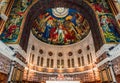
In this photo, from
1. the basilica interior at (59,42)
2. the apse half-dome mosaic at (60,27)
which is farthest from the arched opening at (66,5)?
the apse half-dome mosaic at (60,27)

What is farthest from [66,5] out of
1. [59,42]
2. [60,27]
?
[59,42]

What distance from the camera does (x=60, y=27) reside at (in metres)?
23.1

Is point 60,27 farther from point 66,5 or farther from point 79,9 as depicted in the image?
point 79,9

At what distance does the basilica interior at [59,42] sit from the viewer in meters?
10.9

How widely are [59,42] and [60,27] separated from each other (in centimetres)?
298

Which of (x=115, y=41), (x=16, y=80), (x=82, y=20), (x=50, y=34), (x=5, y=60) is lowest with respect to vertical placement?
(x=16, y=80)

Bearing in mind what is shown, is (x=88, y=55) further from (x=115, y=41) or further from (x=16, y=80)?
(x=16, y=80)

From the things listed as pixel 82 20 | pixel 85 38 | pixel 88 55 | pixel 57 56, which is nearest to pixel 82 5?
pixel 82 20

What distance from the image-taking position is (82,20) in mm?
21266

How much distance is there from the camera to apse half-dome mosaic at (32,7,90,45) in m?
21.6

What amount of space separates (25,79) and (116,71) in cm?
1251

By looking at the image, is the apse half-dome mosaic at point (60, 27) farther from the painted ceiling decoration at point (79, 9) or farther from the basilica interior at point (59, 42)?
the painted ceiling decoration at point (79, 9)

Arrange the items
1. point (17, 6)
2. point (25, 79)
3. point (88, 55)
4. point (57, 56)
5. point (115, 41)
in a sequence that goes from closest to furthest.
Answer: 1. point (115, 41)
2. point (17, 6)
3. point (25, 79)
4. point (88, 55)
5. point (57, 56)

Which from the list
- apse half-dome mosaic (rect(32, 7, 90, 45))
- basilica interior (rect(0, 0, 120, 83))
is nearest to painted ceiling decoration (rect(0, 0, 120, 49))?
basilica interior (rect(0, 0, 120, 83))
